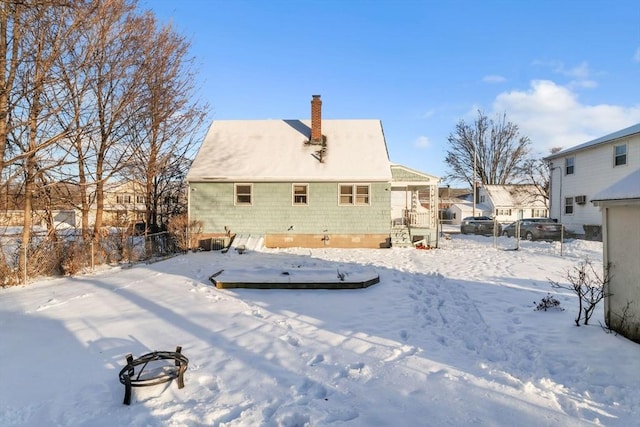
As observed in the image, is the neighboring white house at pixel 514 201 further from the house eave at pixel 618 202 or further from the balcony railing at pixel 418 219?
the house eave at pixel 618 202

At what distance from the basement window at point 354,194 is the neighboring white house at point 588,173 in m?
12.4

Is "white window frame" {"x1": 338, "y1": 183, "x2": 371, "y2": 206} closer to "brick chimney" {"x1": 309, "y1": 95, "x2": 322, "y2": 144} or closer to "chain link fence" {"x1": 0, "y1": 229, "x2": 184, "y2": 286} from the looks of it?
"brick chimney" {"x1": 309, "y1": 95, "x2": 322, "y2": 144}

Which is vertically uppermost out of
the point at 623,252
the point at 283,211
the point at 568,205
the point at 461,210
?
the point at 568,205

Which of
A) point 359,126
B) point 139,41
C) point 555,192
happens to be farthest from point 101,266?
point 555,192

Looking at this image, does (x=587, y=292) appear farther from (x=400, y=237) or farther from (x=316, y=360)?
(x=400, y=237)

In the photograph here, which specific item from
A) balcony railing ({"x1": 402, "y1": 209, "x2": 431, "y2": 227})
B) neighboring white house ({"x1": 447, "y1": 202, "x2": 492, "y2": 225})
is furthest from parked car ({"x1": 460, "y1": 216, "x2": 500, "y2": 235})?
neighboring white house ({"x1": 447, "y1": 202, "x2": 492, "y2": 225})

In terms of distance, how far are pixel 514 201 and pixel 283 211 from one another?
37.3m

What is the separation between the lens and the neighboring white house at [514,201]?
44188mm

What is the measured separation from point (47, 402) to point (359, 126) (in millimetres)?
19224

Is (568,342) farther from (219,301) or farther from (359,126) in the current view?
(359,126)

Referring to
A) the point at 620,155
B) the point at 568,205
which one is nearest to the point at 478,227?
the point at 568,205

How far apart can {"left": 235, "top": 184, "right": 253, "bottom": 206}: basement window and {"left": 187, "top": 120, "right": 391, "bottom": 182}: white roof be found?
46 cm

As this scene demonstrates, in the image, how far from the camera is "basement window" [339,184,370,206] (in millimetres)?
17375

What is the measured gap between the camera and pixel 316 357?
14.9ft
